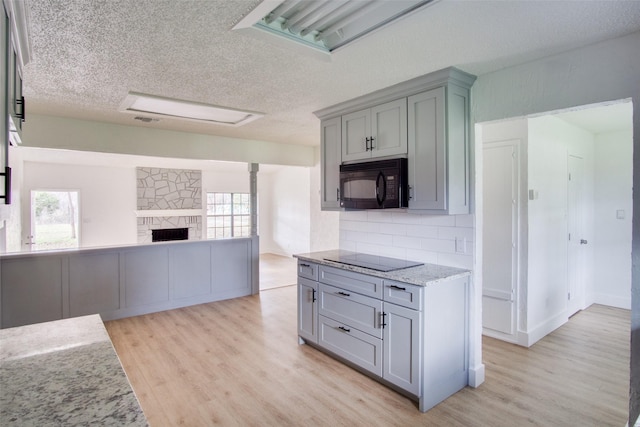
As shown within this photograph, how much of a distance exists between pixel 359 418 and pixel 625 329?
3372mm

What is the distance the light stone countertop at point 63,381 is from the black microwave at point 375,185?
209cm

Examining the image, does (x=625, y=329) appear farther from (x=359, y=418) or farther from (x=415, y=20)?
(x=415, y=20)

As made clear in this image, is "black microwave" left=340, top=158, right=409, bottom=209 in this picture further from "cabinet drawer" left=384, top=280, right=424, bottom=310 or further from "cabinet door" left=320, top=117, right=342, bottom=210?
"cabinet drawer" left=384, top=280, right=424, bottom=310

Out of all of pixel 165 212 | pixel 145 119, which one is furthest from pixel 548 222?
pixel 165 212

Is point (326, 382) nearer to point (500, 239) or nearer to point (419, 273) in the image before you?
point (419, 273)

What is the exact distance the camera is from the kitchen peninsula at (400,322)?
7.92 ft

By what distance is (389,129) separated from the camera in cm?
297

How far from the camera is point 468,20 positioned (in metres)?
1.81

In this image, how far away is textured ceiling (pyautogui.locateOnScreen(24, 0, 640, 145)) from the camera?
5.66ft

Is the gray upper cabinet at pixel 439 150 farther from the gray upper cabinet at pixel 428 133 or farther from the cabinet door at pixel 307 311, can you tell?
the cabinet door at pixel 307 311

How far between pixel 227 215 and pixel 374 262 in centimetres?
709

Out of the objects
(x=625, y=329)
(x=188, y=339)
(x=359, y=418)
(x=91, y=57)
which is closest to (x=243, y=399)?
(x=359, y=418)

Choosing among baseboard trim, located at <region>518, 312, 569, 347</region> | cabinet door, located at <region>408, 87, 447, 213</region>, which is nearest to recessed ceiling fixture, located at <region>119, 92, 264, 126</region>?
cabinet door, located at <region>408, 87, 447, 213</region>

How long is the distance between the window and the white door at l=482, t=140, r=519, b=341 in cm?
640
